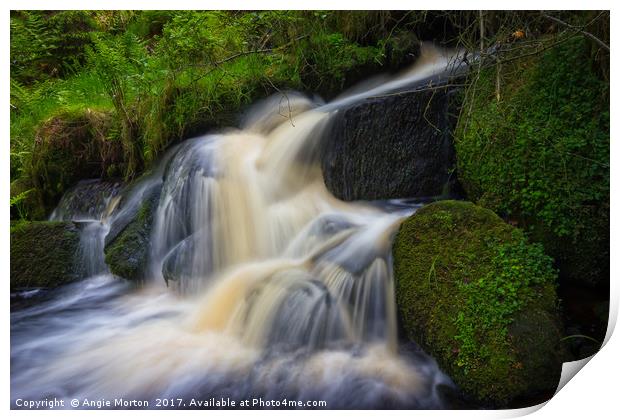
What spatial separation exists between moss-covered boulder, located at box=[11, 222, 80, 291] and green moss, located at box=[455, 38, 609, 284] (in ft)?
7.21

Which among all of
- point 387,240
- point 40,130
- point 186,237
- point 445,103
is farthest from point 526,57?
point 40,130

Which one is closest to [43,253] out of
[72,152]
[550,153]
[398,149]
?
[72,152]

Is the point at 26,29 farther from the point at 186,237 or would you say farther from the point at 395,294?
the point at 395,294

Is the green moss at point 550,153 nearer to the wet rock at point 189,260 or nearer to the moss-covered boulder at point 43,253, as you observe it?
the wet rock at point 189,260

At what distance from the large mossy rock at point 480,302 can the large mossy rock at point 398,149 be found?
1.00 feet

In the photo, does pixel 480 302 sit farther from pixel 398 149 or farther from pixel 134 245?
pixel 134 245

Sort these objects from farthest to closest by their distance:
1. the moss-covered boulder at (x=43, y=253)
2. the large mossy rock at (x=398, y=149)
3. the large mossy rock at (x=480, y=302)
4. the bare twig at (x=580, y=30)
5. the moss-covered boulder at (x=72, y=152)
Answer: the moss-covered boulder at (x=72, y=152)
the large mossy rock at (x=398, y=149)
the moss-covered boulder at (x=43, y=253)
the bare twig at (x=580, y=30)
the large mossy rock at (x=480, y=302)

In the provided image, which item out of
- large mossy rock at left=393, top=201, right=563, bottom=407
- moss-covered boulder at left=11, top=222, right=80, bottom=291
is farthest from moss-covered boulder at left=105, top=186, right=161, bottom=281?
large mossy rock at left=393, top=201, right=563, bottom=407

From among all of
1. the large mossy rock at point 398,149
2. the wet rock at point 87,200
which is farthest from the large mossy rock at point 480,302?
the wet rock at point 87,200

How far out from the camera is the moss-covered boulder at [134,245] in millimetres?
2590

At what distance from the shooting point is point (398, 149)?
2.55 meters

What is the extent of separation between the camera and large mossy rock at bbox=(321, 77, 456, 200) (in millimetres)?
2531

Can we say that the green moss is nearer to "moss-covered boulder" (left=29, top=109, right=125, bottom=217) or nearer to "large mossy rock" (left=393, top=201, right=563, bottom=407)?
"large mossy rock" (left=393, top=201, right=563, bottom=407)

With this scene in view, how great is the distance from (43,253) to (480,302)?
2211mm
